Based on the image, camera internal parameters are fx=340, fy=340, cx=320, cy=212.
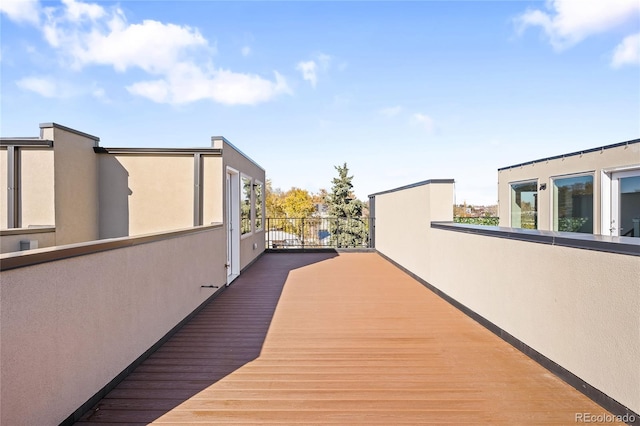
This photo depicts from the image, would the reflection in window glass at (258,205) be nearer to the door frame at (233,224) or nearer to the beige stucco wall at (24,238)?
the door frame at (233,224)

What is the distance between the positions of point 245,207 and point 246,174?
82cm

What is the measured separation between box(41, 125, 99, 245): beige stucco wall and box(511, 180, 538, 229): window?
10669 mm

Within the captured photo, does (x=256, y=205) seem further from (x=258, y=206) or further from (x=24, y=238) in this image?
(x=24, y=238)

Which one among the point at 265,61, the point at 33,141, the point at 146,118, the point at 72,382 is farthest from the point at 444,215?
the point at 146,118

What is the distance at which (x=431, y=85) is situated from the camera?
453 inches

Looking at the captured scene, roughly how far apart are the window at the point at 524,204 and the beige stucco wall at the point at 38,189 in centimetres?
1109

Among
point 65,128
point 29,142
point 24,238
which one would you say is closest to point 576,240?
point 24,238

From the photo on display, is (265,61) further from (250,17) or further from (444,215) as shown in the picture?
(444,215)

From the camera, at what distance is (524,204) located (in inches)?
387

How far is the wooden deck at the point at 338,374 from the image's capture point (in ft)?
7.45

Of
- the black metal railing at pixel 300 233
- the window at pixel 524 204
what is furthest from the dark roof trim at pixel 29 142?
the window at pixel 524 204

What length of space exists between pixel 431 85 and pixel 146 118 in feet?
37.7

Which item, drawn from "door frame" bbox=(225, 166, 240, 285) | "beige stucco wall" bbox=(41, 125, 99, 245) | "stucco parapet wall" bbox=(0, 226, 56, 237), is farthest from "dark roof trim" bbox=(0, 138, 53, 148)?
"door frame" bbox=(225, 166, 240, 285)

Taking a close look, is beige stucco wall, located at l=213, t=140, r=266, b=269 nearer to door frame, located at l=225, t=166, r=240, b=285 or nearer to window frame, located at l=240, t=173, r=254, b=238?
window frame, located at l=240, t=173, r=254, b=238
